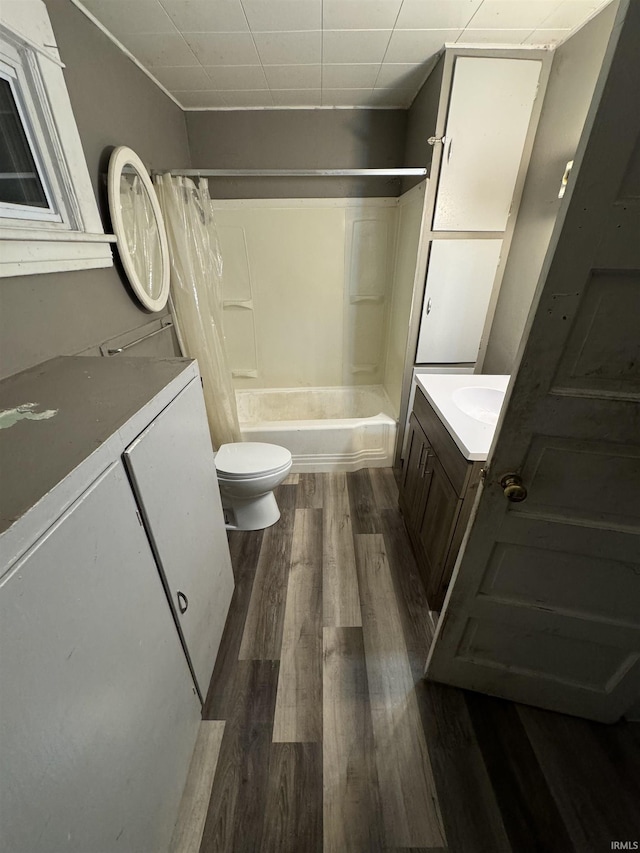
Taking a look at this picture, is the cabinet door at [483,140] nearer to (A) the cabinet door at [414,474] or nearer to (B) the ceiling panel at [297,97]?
(B) the ceiling panel at [297,97]

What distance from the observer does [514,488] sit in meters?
0.79

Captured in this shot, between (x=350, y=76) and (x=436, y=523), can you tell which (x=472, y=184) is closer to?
(x=350, y=76)


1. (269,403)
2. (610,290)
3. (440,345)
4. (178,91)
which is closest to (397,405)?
(440,345)

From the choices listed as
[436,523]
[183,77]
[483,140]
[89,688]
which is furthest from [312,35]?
[89,688]

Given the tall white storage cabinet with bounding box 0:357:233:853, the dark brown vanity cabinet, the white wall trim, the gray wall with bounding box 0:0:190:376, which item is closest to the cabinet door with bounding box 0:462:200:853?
the tall white storage cabinet with bounding box 0:357:233:853

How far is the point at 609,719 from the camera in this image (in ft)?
3.67

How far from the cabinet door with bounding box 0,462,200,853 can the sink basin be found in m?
1.33

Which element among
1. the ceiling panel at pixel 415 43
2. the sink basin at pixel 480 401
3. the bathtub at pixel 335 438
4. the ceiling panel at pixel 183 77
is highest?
the ceiling panel at pixel 415 43

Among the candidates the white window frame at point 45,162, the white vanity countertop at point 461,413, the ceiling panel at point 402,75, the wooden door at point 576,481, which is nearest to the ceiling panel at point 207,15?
the white window frame at point 45,162

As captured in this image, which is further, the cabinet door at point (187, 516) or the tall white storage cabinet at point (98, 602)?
the cabinet door at point (187, 516)

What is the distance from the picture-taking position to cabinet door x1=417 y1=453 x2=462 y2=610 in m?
1.28

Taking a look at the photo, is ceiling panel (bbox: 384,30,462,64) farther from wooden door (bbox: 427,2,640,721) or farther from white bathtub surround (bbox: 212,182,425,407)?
wooden door (bbox: 427,2,640,721)

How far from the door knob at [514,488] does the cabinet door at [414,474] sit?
721mm

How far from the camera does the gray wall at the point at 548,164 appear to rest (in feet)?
4.29
